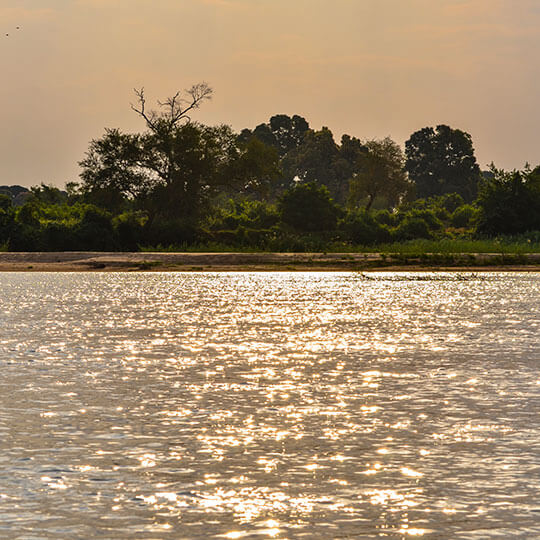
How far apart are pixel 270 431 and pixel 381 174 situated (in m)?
133

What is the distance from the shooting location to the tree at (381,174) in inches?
5615

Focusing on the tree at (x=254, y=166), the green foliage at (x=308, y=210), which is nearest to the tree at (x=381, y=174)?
the tree at (x=254, y=166)

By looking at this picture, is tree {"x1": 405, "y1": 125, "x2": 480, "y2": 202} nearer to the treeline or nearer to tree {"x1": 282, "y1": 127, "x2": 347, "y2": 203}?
tree {"x1": 282, "y1": 127, "x2": 347, "y2": 203}

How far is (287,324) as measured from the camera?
27953 mm

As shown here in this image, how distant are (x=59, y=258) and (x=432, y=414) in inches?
2347

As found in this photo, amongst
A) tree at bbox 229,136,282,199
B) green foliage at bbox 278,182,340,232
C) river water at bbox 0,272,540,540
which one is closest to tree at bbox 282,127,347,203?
tree at bbox 229,136,282,199

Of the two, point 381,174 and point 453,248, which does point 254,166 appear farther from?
point 381,174

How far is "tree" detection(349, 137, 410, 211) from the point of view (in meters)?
143

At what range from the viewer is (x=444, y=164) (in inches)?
6831

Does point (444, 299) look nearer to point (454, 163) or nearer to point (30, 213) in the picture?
point (30, 213)

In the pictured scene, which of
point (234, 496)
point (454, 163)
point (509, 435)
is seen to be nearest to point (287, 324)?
point (509, 435)

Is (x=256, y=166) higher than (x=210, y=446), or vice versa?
(x=256, y=166)

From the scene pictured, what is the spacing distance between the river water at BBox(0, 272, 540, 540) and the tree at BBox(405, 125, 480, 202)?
5798 inches

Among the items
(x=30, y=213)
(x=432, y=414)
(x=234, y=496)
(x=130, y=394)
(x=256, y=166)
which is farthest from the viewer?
(x=256, y=166)
